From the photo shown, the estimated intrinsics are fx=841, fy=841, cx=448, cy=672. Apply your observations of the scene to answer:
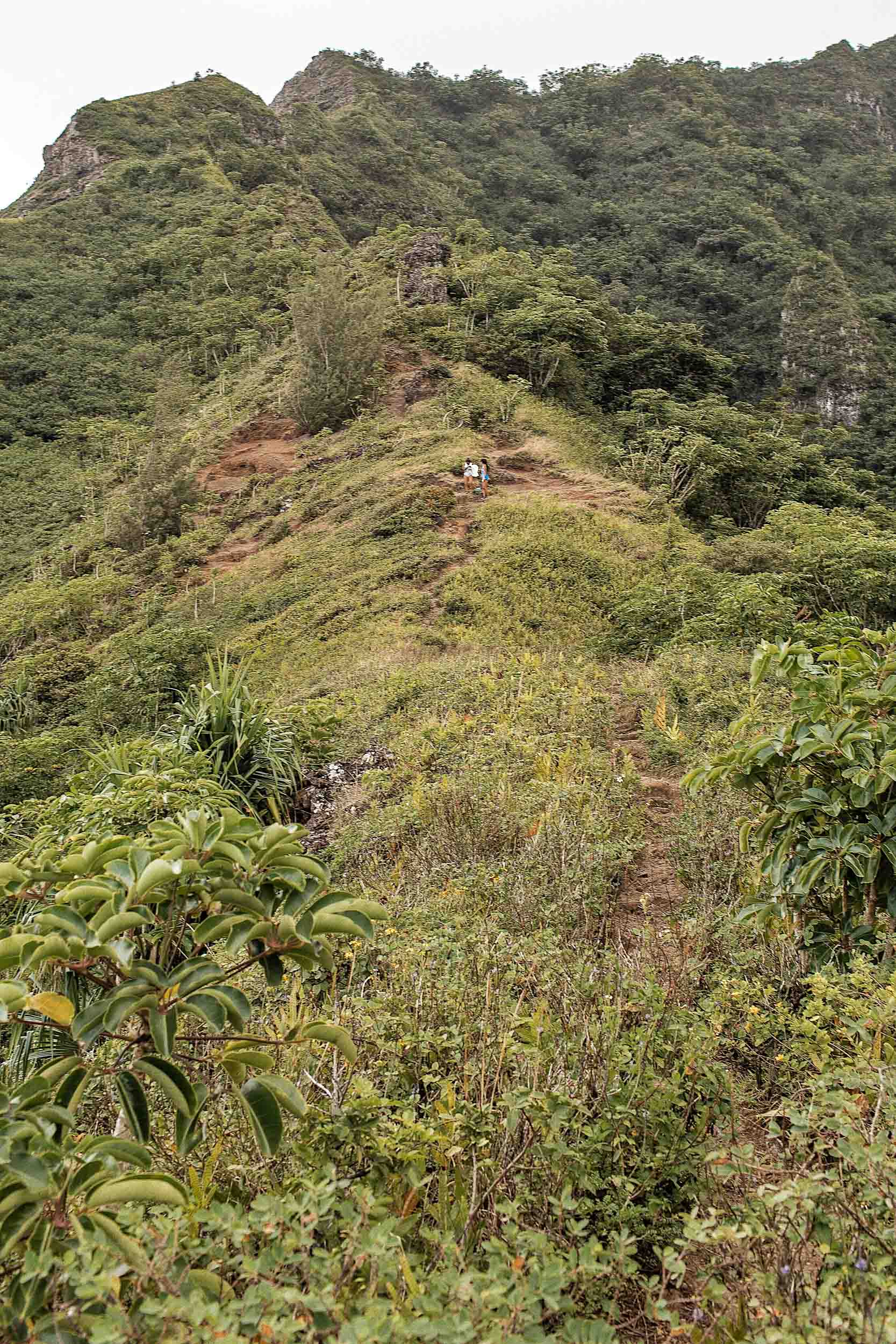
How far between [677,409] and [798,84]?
51.2 m

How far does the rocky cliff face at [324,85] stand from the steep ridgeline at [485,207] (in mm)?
199

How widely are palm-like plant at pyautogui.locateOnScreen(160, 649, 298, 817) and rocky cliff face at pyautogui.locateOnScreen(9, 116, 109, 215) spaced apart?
33844 millimetres

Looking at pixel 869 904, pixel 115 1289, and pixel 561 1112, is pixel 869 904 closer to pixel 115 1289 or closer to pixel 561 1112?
pixel 561 1112

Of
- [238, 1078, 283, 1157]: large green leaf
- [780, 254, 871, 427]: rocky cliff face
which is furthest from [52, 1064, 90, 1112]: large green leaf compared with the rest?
[780, 254, 871, 427]: rocky cliff face

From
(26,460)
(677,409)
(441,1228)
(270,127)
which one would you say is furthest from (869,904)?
(270,127)

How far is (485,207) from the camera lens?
3941 cm

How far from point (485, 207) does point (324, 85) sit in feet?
62.6

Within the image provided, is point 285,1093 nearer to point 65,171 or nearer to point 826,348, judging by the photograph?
point 826,348

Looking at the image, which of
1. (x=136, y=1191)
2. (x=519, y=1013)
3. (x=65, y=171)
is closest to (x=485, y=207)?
(x=65, y=171)

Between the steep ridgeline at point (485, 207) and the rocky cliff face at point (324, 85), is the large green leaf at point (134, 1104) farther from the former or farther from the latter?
the rocky cliff face at point (324, 85)

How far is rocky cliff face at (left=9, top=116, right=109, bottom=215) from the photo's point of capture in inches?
1299

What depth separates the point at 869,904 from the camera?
2467 millimetres

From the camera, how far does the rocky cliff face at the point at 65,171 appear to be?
108 ft

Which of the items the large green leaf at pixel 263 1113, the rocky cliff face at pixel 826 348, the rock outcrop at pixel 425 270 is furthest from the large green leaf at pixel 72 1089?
the rocky cliff face at pixel 826 348
